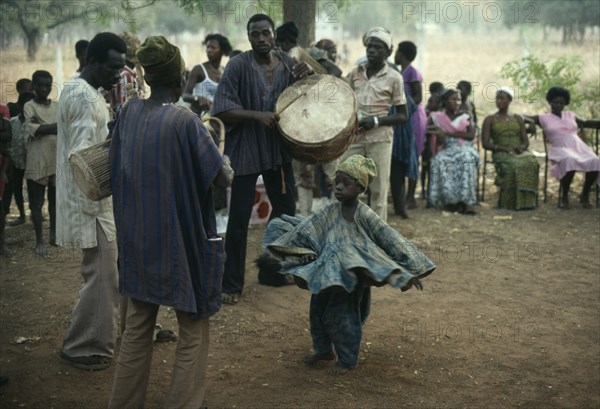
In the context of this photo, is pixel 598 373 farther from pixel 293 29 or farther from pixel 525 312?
pixel 293 29

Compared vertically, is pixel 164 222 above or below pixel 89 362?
above

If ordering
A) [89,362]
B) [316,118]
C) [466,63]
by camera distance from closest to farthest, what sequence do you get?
1. [89,362]
2. [316,118]
3. [466,63]

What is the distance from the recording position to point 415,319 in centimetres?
563

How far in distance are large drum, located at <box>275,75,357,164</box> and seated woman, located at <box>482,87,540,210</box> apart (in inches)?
176

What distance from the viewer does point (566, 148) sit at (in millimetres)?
9773

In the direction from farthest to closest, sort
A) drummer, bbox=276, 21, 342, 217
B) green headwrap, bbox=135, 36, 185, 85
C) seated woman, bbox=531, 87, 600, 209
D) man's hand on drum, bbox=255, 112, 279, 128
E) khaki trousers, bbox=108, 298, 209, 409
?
seated woman, bbox=531, 87, 600, 209
drummer, bbox=276, 21, 342, 217
man's hand on drum, bbox=255, 112, 279, 128
khaki trousers, bbox=108, 298, 209, 409
green headwrap, bbox=135, 36, 185, 85

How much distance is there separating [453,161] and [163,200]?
6.70m

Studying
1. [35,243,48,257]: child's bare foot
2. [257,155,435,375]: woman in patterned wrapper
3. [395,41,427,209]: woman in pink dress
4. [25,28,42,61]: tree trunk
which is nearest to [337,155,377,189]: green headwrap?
[257,155,435,375]: woman in patterned wrapper

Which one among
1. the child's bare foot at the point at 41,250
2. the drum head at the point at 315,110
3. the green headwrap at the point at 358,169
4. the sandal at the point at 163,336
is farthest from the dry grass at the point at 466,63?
the green headwrap at the point at 358,169

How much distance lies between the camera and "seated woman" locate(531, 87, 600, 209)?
9570 mm

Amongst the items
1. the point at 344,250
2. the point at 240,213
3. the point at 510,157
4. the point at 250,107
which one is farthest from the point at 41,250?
the point at 510,157

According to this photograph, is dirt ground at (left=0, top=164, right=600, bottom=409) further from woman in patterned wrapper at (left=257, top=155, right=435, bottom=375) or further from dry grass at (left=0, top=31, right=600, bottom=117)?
dry grass at (left=0, top=31, right=600, bottom=117)

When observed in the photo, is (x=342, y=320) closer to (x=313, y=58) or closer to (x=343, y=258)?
(x=343, y=258)

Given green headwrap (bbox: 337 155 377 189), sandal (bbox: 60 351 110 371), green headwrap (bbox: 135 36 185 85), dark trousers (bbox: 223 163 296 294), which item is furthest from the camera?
dark trousers (bbox: 223 163 296 294)
